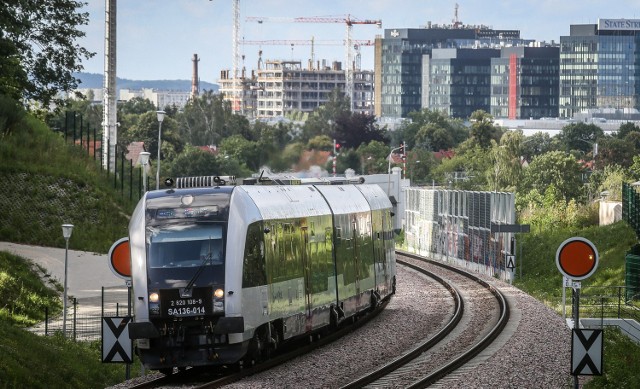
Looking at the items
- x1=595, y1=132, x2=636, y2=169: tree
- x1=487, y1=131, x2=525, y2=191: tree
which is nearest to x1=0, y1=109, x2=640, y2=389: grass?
x1=487, y1=131, x2=525, y2=191: tree

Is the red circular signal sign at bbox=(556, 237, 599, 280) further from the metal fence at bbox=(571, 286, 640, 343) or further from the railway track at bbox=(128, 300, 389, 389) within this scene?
the metal fence at bbox=(571, 286, 640, 343)

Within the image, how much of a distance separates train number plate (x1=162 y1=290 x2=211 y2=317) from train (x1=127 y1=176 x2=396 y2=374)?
2 centimetres

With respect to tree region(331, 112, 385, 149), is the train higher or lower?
lower

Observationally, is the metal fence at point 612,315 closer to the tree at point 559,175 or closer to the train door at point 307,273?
the train door at point 307,273

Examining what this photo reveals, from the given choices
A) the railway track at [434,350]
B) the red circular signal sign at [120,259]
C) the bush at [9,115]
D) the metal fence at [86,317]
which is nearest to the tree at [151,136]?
the bush at [9,115]

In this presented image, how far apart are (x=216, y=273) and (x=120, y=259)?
1.67 m

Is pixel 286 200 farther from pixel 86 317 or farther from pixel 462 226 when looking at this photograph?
pixel 462 226

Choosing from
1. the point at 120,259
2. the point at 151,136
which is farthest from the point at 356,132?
the point at 120,259

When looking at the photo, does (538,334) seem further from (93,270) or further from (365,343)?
(93,270)

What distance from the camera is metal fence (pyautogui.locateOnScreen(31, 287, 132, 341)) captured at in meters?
34.6

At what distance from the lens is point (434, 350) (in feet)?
99.6

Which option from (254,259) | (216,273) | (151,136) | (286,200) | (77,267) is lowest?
(77,267)

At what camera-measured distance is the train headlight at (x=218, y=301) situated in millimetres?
24594

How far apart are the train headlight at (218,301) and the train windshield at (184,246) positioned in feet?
1.67
